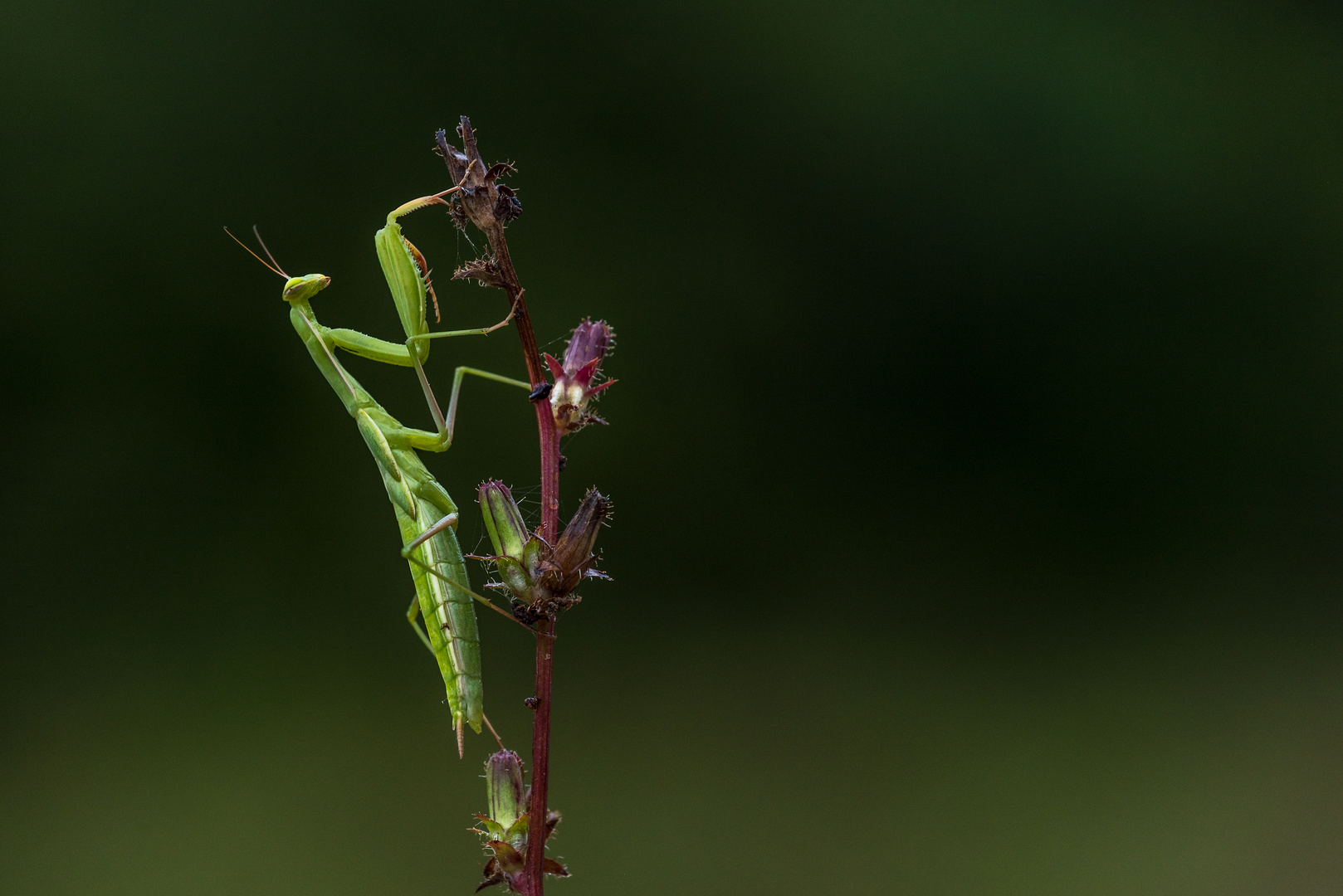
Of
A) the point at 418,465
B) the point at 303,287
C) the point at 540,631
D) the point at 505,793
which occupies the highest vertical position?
the point at 303,287

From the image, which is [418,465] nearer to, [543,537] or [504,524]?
[504,524]

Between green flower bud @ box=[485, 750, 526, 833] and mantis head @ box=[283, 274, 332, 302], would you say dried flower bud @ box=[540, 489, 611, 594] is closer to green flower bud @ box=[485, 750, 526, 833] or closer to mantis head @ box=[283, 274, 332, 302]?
green flower bud @ box=[485, 750, 526, 833]

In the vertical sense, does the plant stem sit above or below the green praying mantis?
below

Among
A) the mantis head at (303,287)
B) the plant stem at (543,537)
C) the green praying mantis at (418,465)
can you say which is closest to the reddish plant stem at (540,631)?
the plant stem at (543,537)

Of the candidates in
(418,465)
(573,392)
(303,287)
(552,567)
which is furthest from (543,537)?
(303,287)

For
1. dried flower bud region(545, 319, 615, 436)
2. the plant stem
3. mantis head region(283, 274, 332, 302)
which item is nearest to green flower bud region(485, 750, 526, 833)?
the plant stem

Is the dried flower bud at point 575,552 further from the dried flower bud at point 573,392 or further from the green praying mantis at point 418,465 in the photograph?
the green praying mantis at point 418,465

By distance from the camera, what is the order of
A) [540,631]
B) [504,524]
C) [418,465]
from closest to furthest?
[540,631]
[504,524]
[418,465]
